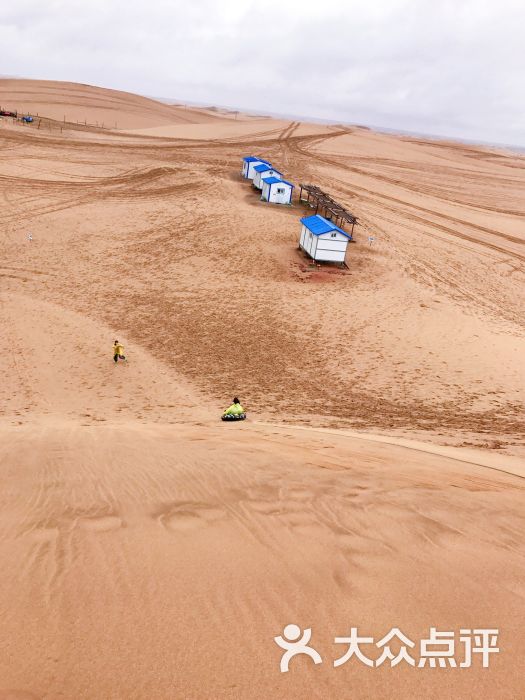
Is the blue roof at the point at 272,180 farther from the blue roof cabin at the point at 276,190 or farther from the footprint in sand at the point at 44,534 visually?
the footprint in sand at the point at 44,534

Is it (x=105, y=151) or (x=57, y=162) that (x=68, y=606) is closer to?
(x=57, y=162)

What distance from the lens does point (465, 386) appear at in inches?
566

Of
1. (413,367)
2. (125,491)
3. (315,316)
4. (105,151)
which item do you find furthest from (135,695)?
(105,151)

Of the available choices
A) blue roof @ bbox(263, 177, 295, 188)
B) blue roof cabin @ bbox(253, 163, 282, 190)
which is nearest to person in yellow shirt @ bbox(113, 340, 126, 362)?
blue roof @ bbox(263, 177, 295, 188)

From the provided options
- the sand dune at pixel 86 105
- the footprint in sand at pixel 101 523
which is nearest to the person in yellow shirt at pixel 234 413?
the footprint in sand at pixel 101 523

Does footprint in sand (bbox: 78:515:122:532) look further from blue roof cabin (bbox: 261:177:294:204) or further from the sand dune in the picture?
the sand dune

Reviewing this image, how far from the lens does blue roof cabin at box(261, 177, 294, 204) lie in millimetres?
34344

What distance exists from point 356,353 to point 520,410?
5745mm

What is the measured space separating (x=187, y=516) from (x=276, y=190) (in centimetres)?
3242

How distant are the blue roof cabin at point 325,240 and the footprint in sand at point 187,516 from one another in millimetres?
20560

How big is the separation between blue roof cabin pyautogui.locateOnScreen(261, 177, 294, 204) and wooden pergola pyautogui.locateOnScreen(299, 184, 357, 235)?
60.5 inches

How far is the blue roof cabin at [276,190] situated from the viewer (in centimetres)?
3434

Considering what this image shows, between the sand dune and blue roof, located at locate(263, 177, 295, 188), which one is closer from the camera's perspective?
blue roof, located at locate(263, 177, 295, 188)

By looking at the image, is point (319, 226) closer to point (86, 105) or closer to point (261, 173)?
point (261, 173)
